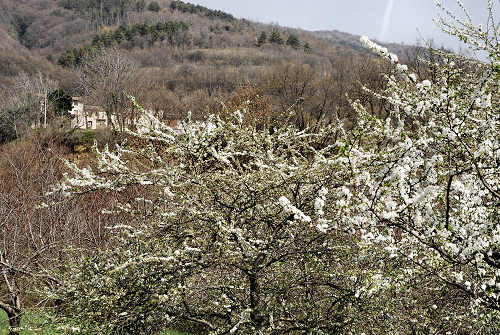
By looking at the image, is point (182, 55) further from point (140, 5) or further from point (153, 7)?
point (140, 5)

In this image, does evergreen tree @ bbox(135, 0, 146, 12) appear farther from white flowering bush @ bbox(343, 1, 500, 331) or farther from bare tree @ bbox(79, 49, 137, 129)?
white flowering bush @ bbox(343, 1, 500, 331)

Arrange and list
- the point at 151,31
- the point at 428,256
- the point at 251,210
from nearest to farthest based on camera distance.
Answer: the point at 428,256 < the point at 251,210 < the point at 151,31

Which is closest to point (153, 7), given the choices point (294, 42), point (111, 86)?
point (294, 42)

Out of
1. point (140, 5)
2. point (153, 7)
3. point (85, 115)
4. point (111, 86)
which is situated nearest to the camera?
point (111, 86)

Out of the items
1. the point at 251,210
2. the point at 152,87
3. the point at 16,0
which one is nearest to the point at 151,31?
the point at 16,0

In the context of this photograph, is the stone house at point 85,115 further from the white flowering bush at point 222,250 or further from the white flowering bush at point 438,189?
the white flowering bush at point 438,189

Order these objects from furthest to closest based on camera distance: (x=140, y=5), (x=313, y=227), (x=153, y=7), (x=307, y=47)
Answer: (x=153, y=7) < (x=140, y=5) < (x=307, y=47) < (x=313, y=227)

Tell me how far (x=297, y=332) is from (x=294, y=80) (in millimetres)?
25764

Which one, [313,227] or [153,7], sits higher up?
[153,7]

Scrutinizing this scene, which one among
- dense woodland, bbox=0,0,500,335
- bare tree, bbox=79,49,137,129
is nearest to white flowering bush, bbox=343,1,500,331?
dense woodland, bbox=0,0,500,335

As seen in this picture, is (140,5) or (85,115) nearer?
(85,115)

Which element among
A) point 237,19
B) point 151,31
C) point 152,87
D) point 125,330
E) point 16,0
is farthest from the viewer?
point 237,19

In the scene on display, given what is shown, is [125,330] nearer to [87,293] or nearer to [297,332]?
Result: [87,293]

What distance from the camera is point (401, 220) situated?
3.04m
